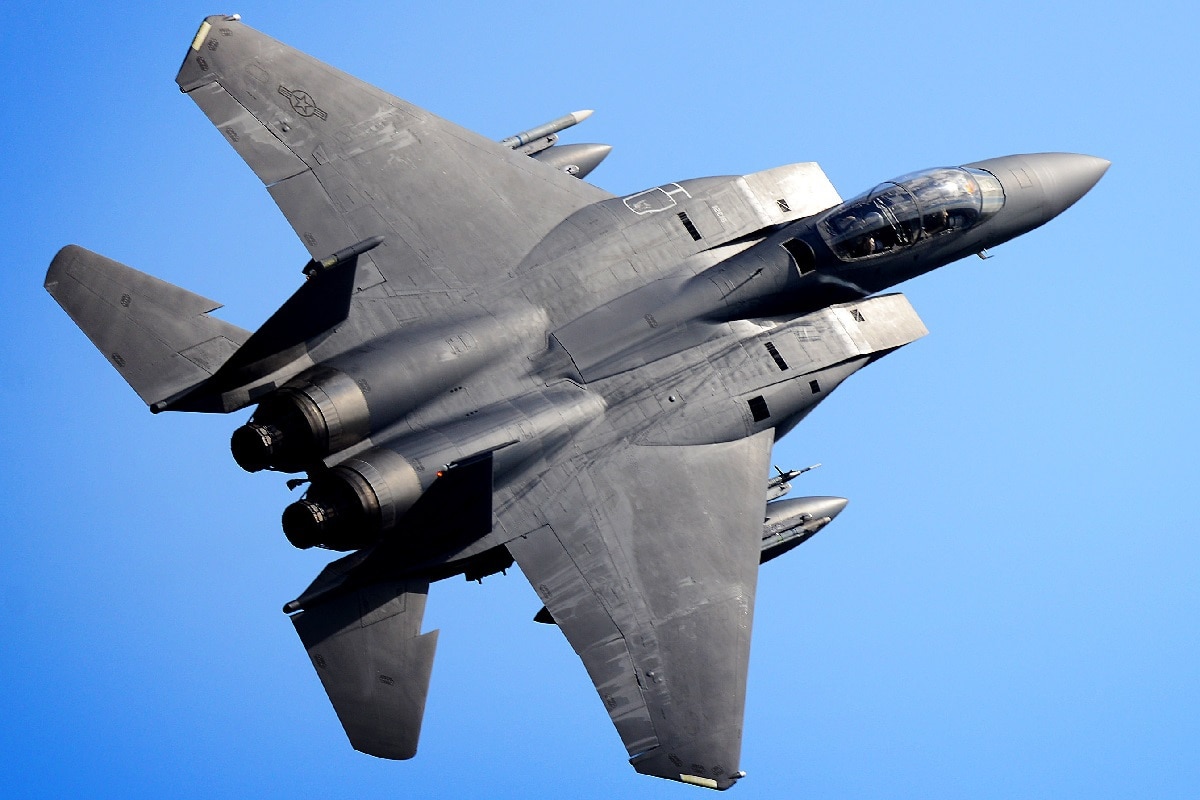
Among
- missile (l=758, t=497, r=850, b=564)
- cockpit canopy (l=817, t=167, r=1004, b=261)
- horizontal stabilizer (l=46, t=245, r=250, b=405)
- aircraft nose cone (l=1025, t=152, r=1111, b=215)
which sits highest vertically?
horizontal stabilizer (l=46, t=245, r=250, b=405)

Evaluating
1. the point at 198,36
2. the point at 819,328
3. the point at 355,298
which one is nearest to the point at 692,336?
the point at 819,328

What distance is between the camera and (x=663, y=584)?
1875 centimetres

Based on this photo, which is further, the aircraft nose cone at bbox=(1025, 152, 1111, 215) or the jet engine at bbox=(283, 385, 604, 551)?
the aircraft nose cone at bbox=(1025, 152, 1111, 215)

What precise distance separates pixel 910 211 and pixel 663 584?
5447mm

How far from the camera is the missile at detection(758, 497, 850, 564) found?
2034 centimetres

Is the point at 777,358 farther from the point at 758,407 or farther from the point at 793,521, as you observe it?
the point at 793,521

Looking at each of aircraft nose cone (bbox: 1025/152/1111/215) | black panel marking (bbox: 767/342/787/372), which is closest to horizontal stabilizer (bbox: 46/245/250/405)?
black panel marking (bbox: 767/342/787/372)

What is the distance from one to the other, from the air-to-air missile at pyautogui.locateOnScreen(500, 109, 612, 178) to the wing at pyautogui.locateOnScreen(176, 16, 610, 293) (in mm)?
1008

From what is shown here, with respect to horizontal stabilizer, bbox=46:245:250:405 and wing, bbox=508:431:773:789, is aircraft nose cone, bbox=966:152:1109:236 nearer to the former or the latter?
wing, bbox=508:431:773:789

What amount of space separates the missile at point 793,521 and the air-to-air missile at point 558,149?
5.08 m

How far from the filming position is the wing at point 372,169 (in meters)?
20.3

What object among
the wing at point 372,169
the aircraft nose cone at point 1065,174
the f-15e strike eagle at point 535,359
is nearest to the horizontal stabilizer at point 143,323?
the f-15e strike eagle at point 535,359

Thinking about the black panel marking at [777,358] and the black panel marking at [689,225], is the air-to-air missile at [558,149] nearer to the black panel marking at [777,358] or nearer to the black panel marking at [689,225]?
the black panel marking at [689,225]

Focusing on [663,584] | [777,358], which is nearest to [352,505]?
[663,584]
